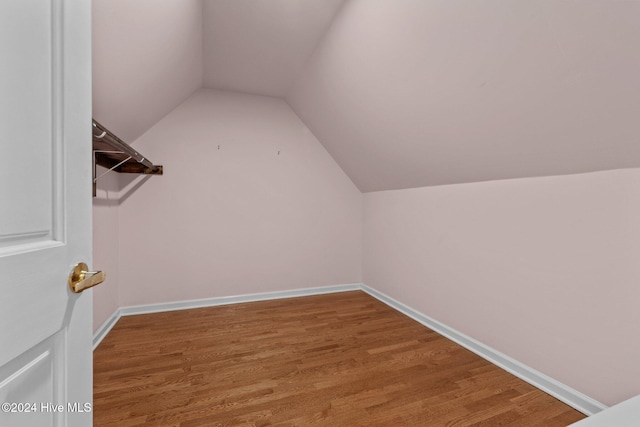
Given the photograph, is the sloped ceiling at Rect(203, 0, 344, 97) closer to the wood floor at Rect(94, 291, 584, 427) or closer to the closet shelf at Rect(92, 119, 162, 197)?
the closet shelf at Rect(92, 119, 162, 197)

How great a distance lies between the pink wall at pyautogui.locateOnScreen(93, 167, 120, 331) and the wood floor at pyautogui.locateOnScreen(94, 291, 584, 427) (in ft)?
0.83

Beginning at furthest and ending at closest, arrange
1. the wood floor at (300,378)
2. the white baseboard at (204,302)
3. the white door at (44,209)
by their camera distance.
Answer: the white baseboard at (204,302) → the wood floor at (300,378) → the white door at (44,209)

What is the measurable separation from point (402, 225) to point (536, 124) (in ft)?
5.41

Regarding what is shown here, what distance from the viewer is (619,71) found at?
107 centimetres

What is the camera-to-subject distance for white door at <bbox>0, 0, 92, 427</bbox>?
1.55ft

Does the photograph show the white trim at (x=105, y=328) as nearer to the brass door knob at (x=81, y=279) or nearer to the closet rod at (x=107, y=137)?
the closet rod at (x=107, y=137)

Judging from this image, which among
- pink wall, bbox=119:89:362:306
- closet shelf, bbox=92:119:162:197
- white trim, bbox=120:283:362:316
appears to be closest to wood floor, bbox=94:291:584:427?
white trim, bbox=120:283:362:316

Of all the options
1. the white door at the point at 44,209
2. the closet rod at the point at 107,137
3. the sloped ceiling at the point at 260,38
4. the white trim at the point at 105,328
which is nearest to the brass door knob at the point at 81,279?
the white door at the point at 44,209

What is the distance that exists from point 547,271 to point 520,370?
70cm

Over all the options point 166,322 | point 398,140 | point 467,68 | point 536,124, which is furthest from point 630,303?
point 166,322

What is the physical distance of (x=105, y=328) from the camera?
7.66ft

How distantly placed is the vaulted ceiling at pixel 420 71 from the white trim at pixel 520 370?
1.26 metres

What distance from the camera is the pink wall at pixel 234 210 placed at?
111 inches

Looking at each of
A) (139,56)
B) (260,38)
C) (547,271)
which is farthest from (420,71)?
(139,56)
